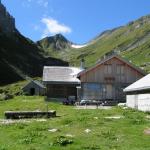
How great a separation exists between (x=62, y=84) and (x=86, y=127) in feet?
140

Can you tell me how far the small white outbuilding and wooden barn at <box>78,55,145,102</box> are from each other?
14021 millimetres

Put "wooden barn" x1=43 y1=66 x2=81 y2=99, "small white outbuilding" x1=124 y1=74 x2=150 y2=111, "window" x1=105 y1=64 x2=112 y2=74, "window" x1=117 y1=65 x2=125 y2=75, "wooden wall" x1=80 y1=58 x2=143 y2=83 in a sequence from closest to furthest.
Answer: "small white outbuilding" x1=124 y1=74 x2=150 y2=111 < "wooden wall" x1=80 y1=58 x2=143 y2=83 < "window" x1=105 y1=64 x2=112 y2=74 < "window" x1=117 y1=65 x2=125 y2=75 < "wooden barn" x1=43 y1=66 x2=81 y2=99

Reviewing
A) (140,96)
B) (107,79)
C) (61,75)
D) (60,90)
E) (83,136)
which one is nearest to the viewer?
(83,136)

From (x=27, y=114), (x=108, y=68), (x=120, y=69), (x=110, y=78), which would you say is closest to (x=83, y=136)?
(x=27, y=114)

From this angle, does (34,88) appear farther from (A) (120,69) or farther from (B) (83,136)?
(B) (83,136)

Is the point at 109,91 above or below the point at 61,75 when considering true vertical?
below

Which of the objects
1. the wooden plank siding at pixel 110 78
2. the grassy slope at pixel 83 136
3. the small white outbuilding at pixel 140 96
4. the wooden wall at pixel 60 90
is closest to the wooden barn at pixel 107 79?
the wooden plank siding at pixel 110 78

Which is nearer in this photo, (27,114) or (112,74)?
(27,114)

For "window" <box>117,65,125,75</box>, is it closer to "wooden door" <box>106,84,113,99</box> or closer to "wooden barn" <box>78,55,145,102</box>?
"wooden barn" <box>78,55,145,102</box>

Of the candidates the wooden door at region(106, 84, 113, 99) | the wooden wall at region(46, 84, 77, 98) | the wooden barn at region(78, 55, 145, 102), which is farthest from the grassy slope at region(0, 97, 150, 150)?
the wooden wall at region(46, 84, 77, 98)

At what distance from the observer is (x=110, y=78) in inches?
2571

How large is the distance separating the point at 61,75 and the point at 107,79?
8330mm

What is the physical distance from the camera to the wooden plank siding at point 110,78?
64750mm

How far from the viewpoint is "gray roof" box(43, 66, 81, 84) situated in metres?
68.3
